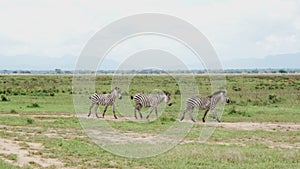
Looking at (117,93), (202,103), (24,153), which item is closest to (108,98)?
(117,93)

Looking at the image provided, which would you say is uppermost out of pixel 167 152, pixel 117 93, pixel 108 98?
pixel 117 93

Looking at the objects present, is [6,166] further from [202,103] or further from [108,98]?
[108,98]

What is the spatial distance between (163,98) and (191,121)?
2188 mm

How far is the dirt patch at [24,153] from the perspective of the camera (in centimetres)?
1274

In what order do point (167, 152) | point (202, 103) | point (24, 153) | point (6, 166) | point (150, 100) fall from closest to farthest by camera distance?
1. point (6, 166)
2. point (24, 153)
3. point (167, 152)
4. point (202, 103)
5. point (150, 100)

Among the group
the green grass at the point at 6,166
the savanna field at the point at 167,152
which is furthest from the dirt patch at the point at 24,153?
the green grass at the point at 6,166

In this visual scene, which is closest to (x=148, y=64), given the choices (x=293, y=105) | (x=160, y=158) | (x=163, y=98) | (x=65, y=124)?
(x=160, y=158)

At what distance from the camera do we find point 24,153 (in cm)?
1412

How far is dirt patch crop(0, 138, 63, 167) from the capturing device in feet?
41.8

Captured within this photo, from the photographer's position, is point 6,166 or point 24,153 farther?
point 24,153

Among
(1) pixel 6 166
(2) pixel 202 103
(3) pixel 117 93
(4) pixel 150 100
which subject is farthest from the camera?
(3) pixel 117 93

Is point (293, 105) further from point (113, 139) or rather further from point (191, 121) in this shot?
point (113, 139)

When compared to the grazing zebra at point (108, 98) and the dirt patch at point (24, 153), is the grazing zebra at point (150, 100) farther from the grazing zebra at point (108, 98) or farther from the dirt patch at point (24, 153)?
the dirt patch at point (24, 153)

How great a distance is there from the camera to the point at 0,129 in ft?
64.7
